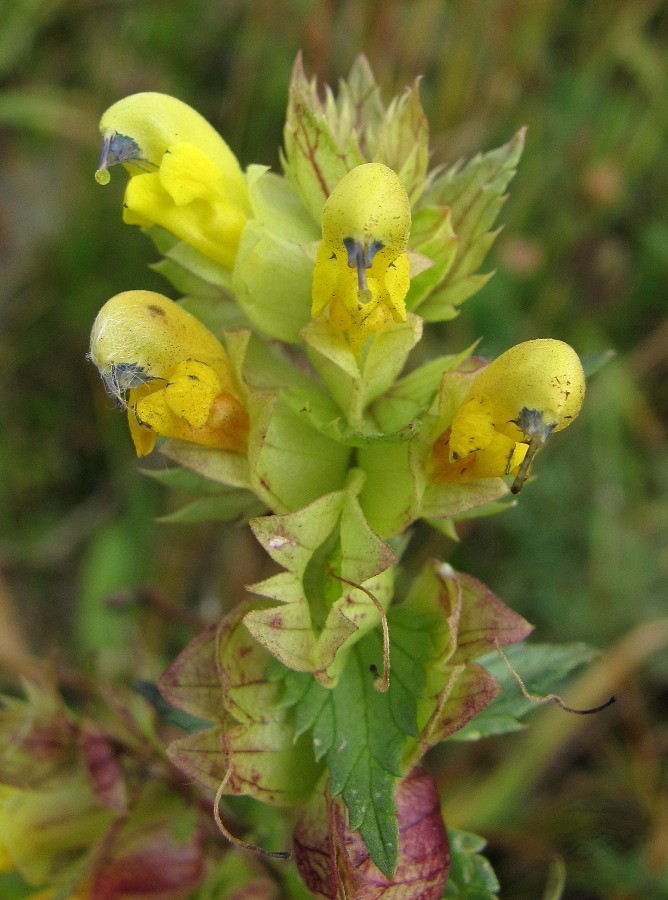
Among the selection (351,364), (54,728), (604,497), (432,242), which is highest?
(432,242)

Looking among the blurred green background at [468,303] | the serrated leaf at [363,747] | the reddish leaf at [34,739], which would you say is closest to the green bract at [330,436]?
the serrated leaf at [363,747]

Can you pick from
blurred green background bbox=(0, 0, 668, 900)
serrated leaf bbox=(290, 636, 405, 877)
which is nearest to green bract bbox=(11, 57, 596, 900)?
serrated leaf bbox=(290, 636, 405, 877)

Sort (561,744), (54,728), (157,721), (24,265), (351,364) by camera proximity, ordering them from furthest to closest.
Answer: (24,265), (561,744), (157,721), (54,728), (351,364)

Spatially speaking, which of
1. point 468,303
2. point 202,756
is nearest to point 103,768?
point 202,756

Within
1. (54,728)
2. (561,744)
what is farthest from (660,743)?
(54,728)

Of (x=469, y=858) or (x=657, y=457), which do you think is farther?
(x=657, y=457)

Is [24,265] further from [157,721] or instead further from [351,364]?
[351,364]

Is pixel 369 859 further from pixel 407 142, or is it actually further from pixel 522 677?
pixel 407 142

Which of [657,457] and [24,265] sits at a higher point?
[24,265]
